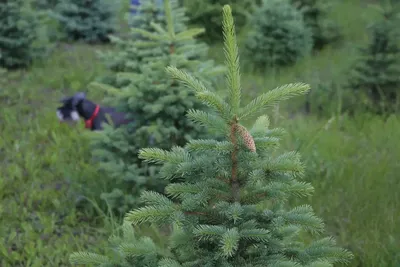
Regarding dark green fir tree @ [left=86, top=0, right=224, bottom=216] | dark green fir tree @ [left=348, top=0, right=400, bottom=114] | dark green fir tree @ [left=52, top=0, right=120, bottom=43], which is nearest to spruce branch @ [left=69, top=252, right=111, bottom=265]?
dark green fir tree @ [left=86, top=0, right=224, bottom=216]

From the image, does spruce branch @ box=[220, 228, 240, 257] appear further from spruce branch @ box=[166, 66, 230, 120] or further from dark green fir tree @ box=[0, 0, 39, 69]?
dark green fir tree @ box=[0, 0, 39, 69]

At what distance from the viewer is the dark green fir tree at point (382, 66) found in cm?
603

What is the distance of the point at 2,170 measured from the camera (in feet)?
15.5

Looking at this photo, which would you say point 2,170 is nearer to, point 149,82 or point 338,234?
point 149,82

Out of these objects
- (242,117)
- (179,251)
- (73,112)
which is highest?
(242,117)

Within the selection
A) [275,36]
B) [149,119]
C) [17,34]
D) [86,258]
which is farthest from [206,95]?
[17,34]

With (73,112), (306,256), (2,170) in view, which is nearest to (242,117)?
(306,256)

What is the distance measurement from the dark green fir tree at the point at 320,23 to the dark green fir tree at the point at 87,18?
3.33 m

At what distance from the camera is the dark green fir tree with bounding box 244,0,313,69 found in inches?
299

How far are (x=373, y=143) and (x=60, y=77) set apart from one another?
169 inches

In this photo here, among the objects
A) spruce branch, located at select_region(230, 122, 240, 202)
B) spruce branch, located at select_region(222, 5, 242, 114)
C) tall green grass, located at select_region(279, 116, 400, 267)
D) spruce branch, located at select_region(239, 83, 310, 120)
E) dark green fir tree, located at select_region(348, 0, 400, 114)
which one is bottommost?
tall green grass, located at select_region(279, 116, 400, 267)

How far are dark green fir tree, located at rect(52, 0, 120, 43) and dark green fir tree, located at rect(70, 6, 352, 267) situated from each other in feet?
24.0

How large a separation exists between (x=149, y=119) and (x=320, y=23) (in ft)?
18.4

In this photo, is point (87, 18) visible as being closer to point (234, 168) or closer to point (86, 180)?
point (86, 180)
